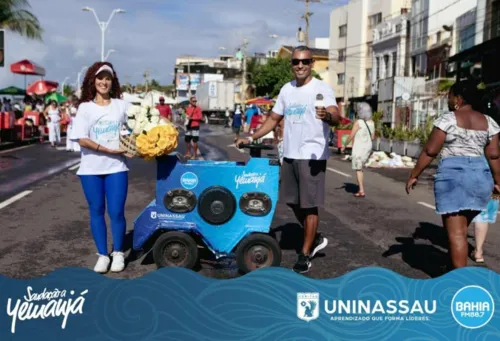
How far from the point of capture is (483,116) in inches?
184

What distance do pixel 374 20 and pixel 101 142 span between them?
2035 inches

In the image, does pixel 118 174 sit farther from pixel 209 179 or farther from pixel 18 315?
pixel 18 315

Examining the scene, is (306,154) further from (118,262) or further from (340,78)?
(340,78)

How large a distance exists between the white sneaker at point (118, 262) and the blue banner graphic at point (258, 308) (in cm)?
240

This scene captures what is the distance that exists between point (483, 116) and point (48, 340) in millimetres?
3520

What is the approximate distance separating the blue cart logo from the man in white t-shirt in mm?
817

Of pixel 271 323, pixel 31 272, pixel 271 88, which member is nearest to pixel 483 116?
pixel 271 323

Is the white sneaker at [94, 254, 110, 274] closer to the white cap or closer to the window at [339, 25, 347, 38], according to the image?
the white cap

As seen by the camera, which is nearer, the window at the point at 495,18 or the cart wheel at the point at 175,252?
the cart wheel at the point at 175,252

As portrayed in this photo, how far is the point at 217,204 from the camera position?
539cm

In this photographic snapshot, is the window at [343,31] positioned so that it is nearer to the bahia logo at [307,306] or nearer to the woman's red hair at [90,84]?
the woman's red hair at [90,84]

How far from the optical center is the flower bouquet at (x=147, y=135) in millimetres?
5082

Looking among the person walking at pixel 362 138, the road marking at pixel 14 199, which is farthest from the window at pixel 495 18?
A: the road marking at pixel 14 199

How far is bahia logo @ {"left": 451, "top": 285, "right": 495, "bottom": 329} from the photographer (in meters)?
2.98
